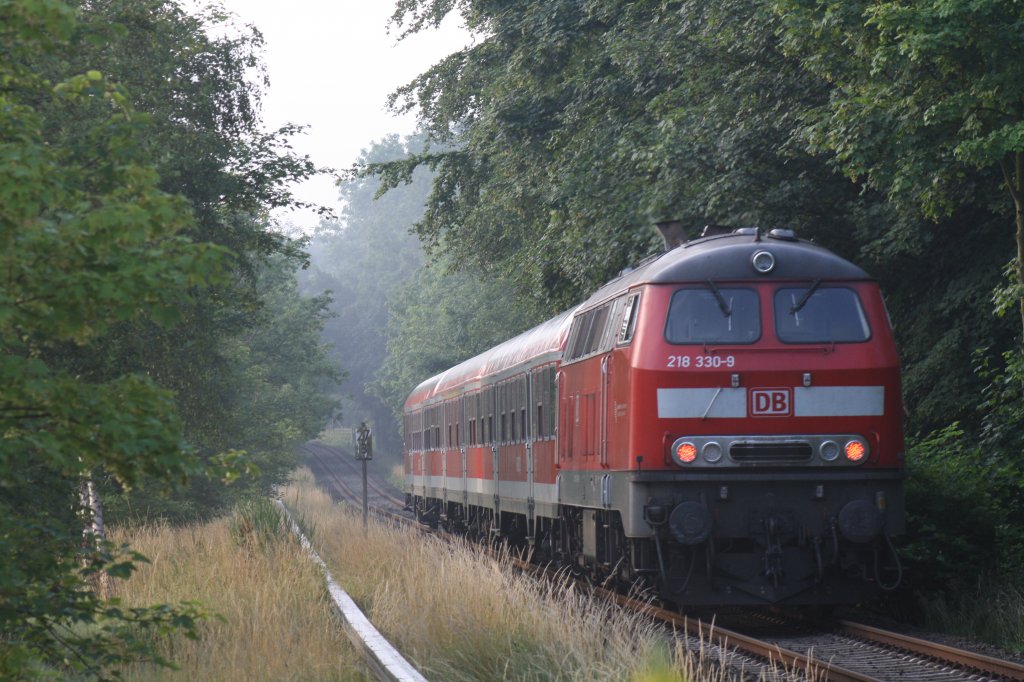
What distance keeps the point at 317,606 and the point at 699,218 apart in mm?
10724

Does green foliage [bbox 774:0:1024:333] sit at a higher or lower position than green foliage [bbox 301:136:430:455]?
lower

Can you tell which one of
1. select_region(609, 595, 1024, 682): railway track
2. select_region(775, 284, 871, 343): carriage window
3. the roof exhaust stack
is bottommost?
select_region(609, 595, 1024, 682): railway track

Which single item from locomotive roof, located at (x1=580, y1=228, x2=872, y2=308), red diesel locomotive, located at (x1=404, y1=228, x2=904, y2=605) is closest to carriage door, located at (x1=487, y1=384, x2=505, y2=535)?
red diesel locomotive, located at (x1=404, y1=228, x2=904, y2=605)

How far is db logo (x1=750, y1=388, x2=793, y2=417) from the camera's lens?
11617 mm

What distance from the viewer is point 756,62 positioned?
2023 centimetres

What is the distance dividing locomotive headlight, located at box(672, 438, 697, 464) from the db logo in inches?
24.6

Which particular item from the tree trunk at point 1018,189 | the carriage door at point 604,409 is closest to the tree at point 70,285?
the carriage door at point 604,409

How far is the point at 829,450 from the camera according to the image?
1159 cm

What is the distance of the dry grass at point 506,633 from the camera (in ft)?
26.8

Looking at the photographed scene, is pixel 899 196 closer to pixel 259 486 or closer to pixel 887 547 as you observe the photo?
pixel 887 547

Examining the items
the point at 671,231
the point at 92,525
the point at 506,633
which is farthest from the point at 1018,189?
the point at 92,525

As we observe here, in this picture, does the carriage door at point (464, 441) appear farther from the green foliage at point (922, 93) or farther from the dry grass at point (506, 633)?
the dry grass at point (506, 633)

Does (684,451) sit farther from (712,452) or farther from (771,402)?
(771,402)

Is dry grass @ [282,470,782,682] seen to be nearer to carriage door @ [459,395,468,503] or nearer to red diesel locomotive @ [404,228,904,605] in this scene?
red diesel locomotive @ [404,228,904,605]
